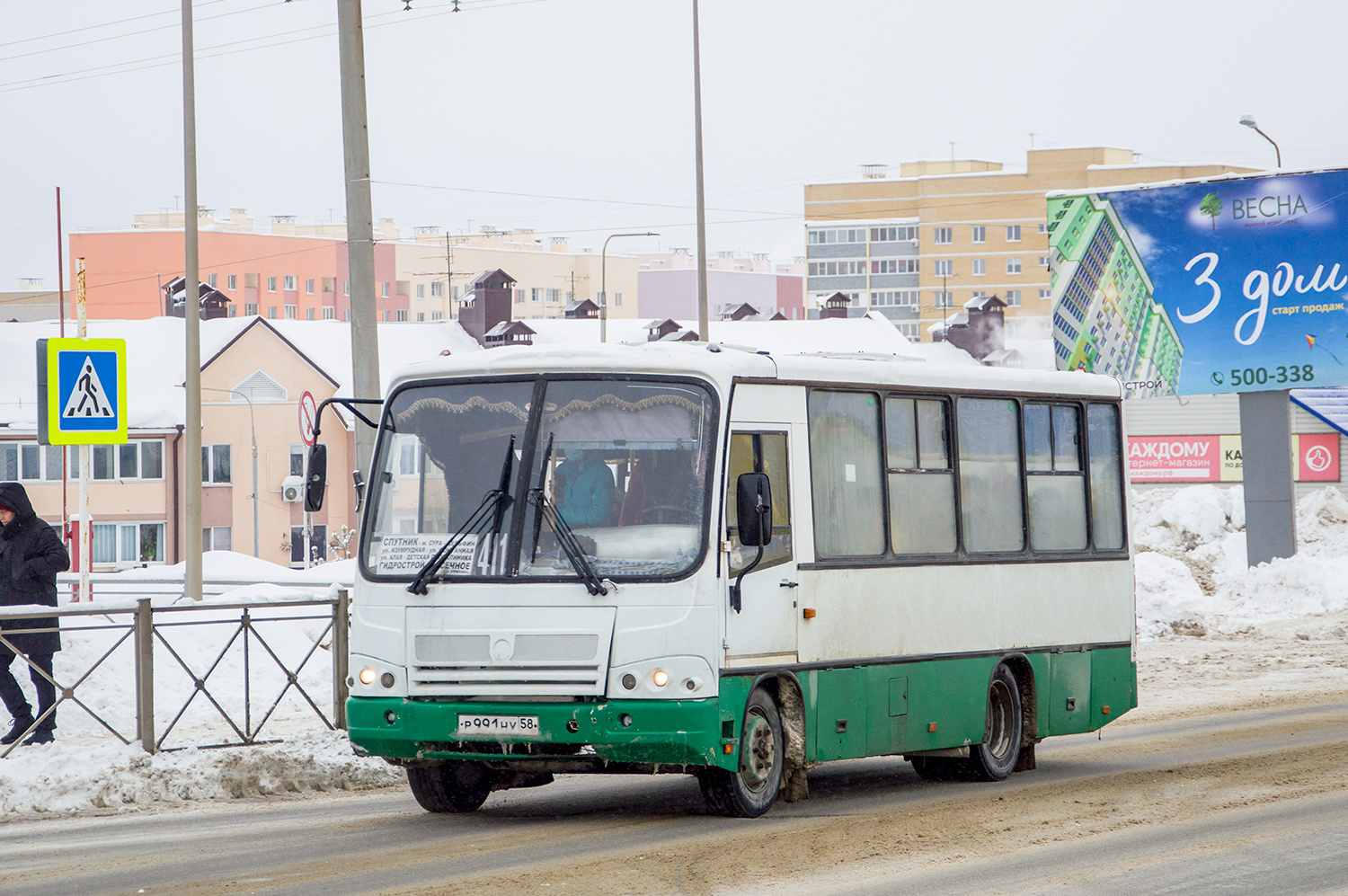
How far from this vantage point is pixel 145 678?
12250 millimetres

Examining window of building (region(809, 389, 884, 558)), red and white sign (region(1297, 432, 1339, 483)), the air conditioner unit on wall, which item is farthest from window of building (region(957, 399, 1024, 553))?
the air conditioner unit on wall

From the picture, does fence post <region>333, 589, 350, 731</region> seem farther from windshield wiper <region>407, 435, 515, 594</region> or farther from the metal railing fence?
windshield wiper <region>407, 435, 515, 594</region>

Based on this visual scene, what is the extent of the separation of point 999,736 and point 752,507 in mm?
3846

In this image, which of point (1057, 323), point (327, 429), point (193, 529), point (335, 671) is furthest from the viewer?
point (327, 429)

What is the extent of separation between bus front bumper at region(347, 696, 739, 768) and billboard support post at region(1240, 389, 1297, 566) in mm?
22024

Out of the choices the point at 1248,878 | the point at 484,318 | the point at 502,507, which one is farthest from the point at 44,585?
the point at 484,318

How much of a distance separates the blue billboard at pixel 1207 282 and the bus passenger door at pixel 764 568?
20420 mm

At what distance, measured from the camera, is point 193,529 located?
2198cm

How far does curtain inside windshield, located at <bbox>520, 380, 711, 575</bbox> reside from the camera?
381 inches

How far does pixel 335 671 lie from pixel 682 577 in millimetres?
4634

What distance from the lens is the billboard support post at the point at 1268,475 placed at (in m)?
29.6

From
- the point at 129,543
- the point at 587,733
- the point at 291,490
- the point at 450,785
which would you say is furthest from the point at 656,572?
the point at 291,490

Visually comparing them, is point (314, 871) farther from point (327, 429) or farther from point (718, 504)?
point (327, 429)

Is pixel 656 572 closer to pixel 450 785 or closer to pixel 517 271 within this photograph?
pixel 450 785
